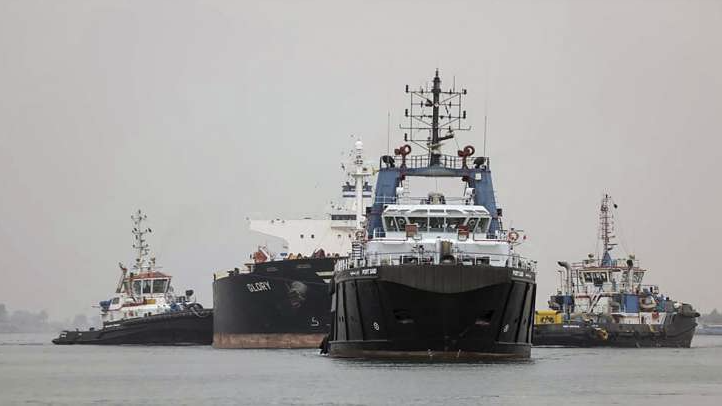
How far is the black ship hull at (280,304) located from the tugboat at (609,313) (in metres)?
19.3

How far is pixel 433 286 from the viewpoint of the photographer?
60.5 metres

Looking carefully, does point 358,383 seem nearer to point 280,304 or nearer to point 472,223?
point 472,223

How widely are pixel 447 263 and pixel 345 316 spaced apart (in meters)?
6.69

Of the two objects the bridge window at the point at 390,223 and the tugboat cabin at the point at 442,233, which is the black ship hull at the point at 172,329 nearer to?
the tugboat cabin at the point at 442,233

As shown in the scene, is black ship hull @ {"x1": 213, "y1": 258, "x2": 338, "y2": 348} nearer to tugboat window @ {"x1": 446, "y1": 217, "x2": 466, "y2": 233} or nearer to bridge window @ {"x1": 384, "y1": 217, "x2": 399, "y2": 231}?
bridge window @ {"x1": 384, "y1": 217, "x2": 399, "y2": 231}

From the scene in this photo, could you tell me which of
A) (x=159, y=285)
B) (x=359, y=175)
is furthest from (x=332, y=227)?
(x=159, y=285)

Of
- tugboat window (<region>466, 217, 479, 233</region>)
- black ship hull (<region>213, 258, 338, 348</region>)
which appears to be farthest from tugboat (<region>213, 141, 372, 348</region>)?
tugboat window (<region>466, 217, 479, 233</region>)

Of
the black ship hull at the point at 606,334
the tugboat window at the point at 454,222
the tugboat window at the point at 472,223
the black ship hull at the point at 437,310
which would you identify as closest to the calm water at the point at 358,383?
the black ship hull at the point at 437,310

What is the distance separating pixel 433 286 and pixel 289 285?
3385cm

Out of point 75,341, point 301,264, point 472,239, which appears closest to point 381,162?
point 472,239

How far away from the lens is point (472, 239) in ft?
219

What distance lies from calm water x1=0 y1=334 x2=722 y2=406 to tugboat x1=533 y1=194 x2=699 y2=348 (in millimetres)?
29447

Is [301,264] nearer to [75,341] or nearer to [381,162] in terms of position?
[381,162]

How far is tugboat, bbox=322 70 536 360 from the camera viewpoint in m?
61.0
